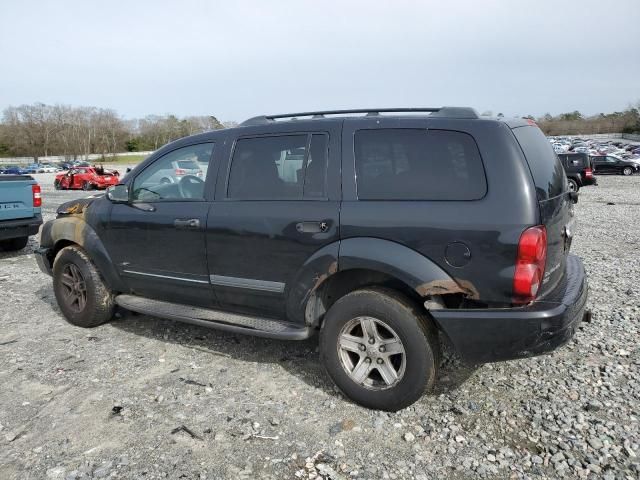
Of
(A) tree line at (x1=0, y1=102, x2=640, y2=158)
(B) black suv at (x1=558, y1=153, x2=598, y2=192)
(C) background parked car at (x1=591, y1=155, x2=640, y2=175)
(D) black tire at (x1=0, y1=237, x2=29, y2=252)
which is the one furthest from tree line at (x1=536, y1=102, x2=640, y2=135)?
(D) black tire at (x1=0, y1=237, x2=29, y2=252)

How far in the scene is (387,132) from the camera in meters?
3.38

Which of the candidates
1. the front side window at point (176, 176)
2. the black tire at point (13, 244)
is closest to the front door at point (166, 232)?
the front side window at point (176, 176)

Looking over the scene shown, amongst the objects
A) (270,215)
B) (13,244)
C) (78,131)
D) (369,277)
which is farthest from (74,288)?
(78,131)

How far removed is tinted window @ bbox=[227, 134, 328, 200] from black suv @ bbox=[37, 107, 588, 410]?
0.03ft

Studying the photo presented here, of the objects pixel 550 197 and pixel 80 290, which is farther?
pixel 80 290

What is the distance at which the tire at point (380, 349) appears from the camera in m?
3.14

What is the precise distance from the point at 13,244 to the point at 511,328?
897cm

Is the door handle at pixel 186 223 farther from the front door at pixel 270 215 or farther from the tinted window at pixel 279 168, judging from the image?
the tinted window at pixel 279 168

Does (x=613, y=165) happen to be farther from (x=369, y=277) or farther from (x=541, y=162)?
(x=369, y=277)

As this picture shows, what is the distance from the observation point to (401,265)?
3.11 m

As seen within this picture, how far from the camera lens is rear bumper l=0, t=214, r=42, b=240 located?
26.4 ft

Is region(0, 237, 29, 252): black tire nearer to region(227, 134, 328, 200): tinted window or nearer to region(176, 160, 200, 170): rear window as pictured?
region(176, 160, 200, 170): rear window

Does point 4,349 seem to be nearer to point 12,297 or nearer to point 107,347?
point 107,347

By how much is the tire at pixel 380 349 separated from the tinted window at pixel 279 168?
0.84 metres
